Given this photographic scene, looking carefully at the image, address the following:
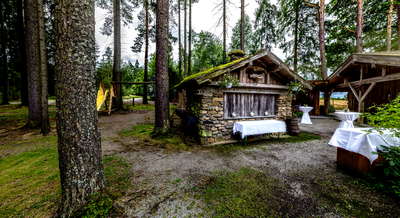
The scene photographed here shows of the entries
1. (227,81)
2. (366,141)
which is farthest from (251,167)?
(227,81)

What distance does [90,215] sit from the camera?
194 cm

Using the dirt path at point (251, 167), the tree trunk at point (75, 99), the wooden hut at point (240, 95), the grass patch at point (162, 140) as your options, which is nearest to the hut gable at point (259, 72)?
the wooden hut at point (240, 95)

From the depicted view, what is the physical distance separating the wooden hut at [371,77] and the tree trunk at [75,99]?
10.6m

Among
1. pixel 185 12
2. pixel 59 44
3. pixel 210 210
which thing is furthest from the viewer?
pixel 185 12

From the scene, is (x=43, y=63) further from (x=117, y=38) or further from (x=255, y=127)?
(x=255, y=127)

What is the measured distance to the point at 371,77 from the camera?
Answer: 29.5 feet

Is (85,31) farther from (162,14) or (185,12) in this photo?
(185,12)

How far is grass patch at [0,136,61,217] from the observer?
209cm

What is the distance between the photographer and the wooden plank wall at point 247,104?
19.3 feet

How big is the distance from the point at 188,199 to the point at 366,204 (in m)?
3.09

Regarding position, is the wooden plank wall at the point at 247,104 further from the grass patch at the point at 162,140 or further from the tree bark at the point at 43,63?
the tree bark at the point at 43,63

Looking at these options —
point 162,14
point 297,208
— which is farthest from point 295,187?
point 162,14

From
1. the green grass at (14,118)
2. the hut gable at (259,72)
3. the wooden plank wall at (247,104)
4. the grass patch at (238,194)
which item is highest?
the hut gable at (259,72)

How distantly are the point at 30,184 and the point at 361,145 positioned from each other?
675 cm
